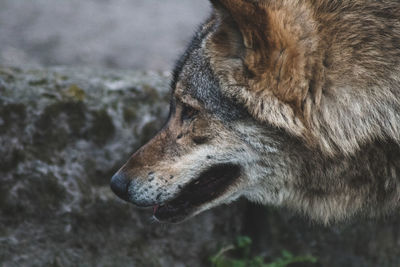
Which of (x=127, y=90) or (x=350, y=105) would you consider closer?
(x=350, y=105)

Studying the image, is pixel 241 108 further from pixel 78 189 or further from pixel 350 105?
pixel 78 189

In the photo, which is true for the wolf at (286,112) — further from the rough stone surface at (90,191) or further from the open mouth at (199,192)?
the rough stone surface at (90,191)

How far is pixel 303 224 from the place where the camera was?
390 centimetres

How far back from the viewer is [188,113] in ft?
9.37

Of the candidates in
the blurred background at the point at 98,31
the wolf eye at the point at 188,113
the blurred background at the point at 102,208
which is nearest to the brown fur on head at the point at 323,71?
the wolf eye at the point at 188,113

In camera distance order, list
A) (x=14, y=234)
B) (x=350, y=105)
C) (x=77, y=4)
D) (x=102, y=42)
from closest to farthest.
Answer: (x=350, y=105) → (x=14, y=234) → (x=102, y=42) → (x=77, y=4)

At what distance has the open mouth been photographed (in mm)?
2871

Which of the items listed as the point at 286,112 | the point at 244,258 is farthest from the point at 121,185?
the point at 244,258

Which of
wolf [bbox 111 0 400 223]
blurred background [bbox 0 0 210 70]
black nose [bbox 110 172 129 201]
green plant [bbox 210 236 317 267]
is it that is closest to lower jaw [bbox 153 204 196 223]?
wolf [bbox 111 0 400 223]

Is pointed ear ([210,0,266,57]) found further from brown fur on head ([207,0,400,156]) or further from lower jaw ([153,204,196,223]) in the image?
lower jaw ([153,204,196,223])

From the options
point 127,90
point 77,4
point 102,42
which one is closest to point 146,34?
point 102,42

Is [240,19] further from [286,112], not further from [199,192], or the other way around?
[199,192]

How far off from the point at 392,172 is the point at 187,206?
4.00 ft

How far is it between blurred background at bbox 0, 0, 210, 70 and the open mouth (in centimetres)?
315
